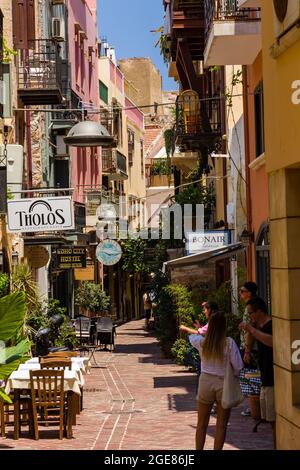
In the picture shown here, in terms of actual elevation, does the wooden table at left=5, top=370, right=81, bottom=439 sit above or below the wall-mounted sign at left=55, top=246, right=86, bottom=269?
below

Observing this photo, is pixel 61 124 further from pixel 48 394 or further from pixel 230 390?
pixel 230 390

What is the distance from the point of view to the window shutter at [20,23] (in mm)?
25750

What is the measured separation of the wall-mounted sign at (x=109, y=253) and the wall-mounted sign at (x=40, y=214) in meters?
18.3

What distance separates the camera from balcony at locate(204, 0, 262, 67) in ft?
58.4

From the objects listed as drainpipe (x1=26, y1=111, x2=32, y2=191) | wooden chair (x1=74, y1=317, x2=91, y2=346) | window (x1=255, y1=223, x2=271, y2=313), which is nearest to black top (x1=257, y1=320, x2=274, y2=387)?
window (x1=255, y1=223, x2=271, y2=313)

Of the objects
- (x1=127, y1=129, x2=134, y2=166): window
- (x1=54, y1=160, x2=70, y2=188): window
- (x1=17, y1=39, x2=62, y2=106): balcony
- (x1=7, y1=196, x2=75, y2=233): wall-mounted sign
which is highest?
(x1=127, y1=129, x2=134, y2=166): window

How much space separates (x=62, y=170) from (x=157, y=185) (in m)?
26.9

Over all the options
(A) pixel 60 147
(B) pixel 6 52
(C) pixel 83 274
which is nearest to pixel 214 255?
(B) pixel 6 52

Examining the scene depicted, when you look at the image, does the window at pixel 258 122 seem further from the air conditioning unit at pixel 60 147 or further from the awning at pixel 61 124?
the air conditioning unit at pixel 60 147

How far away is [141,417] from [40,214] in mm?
3682

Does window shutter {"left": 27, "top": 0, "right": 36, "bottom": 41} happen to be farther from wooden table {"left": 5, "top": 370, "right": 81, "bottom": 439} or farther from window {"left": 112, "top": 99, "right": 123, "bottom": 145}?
window {"left": 112, "top": 99, "right": 123, "bottom": 145}

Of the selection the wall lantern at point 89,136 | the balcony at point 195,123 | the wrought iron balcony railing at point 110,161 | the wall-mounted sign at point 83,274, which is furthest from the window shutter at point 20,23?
the wrought iron balcony railing at point 110,161

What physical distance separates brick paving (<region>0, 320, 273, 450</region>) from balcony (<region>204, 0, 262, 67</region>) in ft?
18.8

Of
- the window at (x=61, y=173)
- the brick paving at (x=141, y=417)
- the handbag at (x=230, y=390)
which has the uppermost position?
the window at (x=61, y=173)
